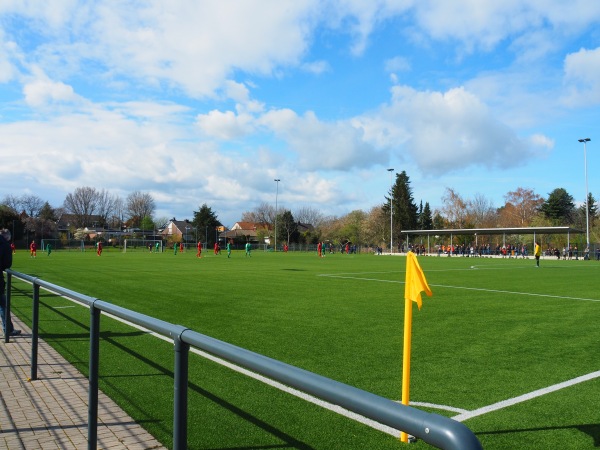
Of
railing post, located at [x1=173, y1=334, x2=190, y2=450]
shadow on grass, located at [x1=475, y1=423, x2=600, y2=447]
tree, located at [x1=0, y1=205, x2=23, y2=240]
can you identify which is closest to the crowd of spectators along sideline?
shadow on grass, located at [x1=475, y1=423, x2=600, y2=447]

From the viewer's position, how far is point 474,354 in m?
7.78

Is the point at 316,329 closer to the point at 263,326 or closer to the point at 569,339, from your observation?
the point at 263,326

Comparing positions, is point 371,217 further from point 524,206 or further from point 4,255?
point 4,255

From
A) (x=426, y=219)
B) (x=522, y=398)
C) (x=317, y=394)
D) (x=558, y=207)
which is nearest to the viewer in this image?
(x=317, y=394)

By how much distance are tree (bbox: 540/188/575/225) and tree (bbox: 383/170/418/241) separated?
22748 mm

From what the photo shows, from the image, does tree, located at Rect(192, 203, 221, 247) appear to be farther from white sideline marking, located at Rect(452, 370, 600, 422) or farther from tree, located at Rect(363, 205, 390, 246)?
white sideline marking, located at Rect(452, 370, 600, 422)

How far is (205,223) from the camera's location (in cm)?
11044

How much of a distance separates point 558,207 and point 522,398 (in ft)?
317

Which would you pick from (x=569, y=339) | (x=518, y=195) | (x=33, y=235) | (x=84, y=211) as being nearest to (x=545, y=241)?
(x=518, y=195)

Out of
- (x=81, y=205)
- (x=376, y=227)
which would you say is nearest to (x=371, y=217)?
(x=376, y=227)

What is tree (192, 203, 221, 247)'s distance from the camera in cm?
11019

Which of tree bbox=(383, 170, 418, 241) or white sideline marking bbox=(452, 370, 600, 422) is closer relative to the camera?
white sideline marking bbox=(452, 370, 600, 422)

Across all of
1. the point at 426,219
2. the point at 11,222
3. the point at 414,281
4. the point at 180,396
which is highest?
the point at 426,219

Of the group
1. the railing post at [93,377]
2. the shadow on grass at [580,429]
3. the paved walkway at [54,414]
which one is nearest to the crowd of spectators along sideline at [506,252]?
the shadow on grass at [580,429]
